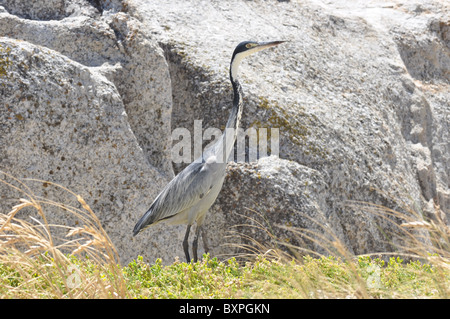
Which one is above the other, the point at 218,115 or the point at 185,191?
the point at 218,115

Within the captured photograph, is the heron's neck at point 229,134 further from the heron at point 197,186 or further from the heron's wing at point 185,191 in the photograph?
the heron's wing at point 185,191

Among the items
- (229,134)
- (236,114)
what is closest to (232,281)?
(229,134)

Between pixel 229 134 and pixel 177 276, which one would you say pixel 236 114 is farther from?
pixel 177 276

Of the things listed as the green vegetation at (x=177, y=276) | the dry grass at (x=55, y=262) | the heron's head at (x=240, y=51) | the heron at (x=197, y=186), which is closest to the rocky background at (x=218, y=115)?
the heron at (x=197, y=186)

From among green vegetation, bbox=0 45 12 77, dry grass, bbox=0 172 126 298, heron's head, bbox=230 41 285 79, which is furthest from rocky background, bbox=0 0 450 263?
dry grass, bbox=0 172 126 298

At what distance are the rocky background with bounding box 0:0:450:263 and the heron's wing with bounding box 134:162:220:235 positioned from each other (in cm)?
49

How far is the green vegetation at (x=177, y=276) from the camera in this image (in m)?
3.69

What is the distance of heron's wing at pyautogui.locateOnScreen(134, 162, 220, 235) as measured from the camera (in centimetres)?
619

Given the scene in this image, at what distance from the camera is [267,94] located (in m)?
7.68

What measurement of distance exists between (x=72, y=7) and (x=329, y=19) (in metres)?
4.96

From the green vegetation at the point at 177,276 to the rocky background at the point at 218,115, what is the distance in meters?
0.59

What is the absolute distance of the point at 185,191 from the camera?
6.31 m

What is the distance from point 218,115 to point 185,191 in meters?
1.70

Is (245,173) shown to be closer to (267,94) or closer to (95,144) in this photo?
(267,94)
